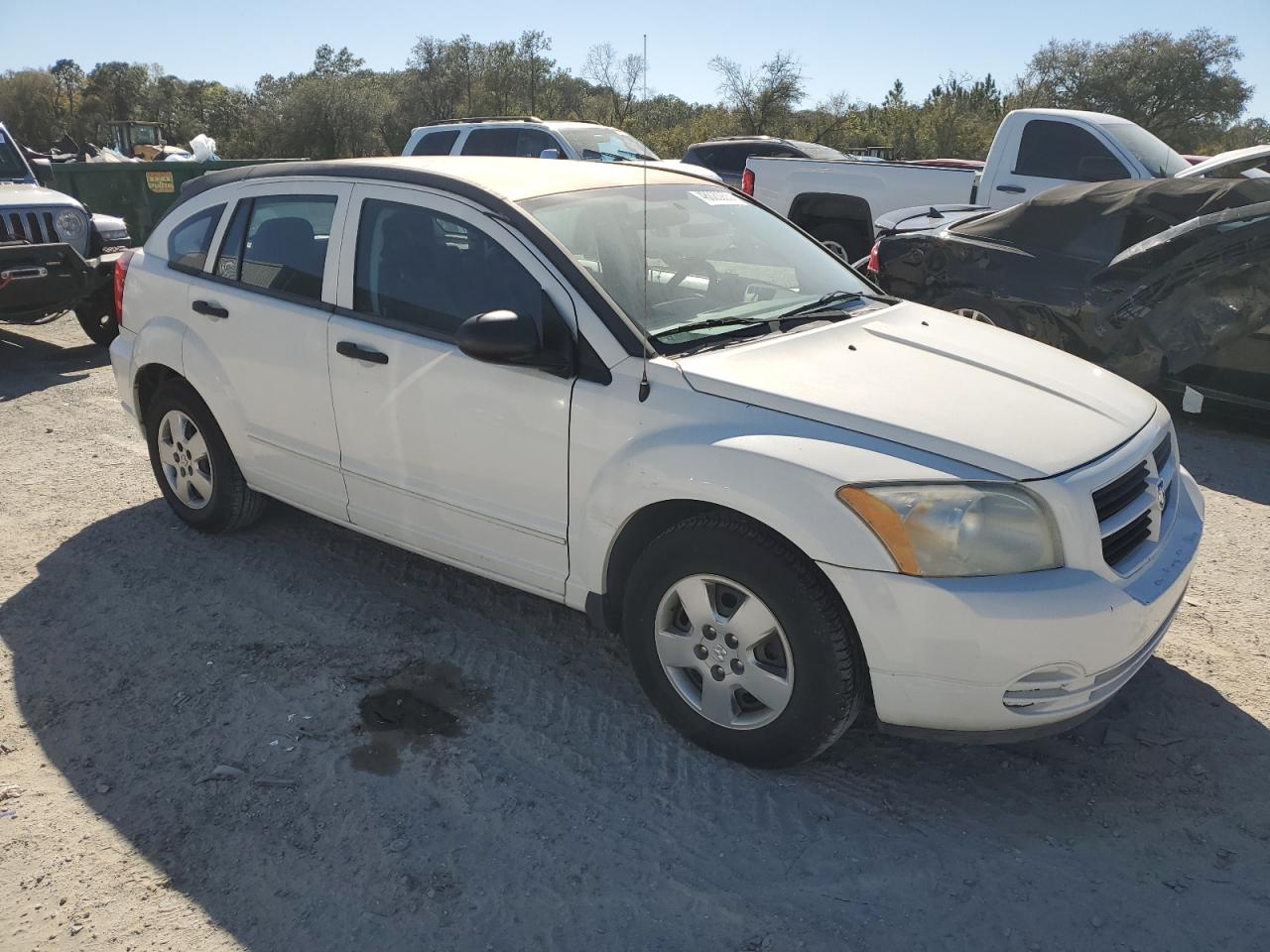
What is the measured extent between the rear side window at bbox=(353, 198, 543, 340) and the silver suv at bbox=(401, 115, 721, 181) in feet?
30.6

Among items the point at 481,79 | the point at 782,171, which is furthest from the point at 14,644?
the point at 481,79

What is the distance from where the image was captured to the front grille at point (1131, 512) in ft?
8.82

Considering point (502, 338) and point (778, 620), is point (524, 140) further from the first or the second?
point (778, 620)

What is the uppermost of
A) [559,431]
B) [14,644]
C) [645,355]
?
[645,355]

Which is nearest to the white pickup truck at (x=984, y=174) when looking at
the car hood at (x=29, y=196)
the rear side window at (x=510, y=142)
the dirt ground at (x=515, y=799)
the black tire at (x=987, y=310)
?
the black tire at (x=987, y=310)

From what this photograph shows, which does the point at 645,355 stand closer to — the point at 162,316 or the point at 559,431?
the point at 559,431

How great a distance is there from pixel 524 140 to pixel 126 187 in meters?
5.43

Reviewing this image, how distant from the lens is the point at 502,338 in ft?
9.85

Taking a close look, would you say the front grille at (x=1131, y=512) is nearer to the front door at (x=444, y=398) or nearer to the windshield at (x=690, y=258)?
the windshield at (x=690, y=258)

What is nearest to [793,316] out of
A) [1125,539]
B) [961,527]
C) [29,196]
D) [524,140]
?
[961,527]

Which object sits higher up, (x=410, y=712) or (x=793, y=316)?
(x=793, y=316)

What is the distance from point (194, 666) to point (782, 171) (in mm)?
8793

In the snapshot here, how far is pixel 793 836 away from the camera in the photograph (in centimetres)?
272

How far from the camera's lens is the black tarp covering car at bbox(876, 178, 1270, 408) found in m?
5.76
